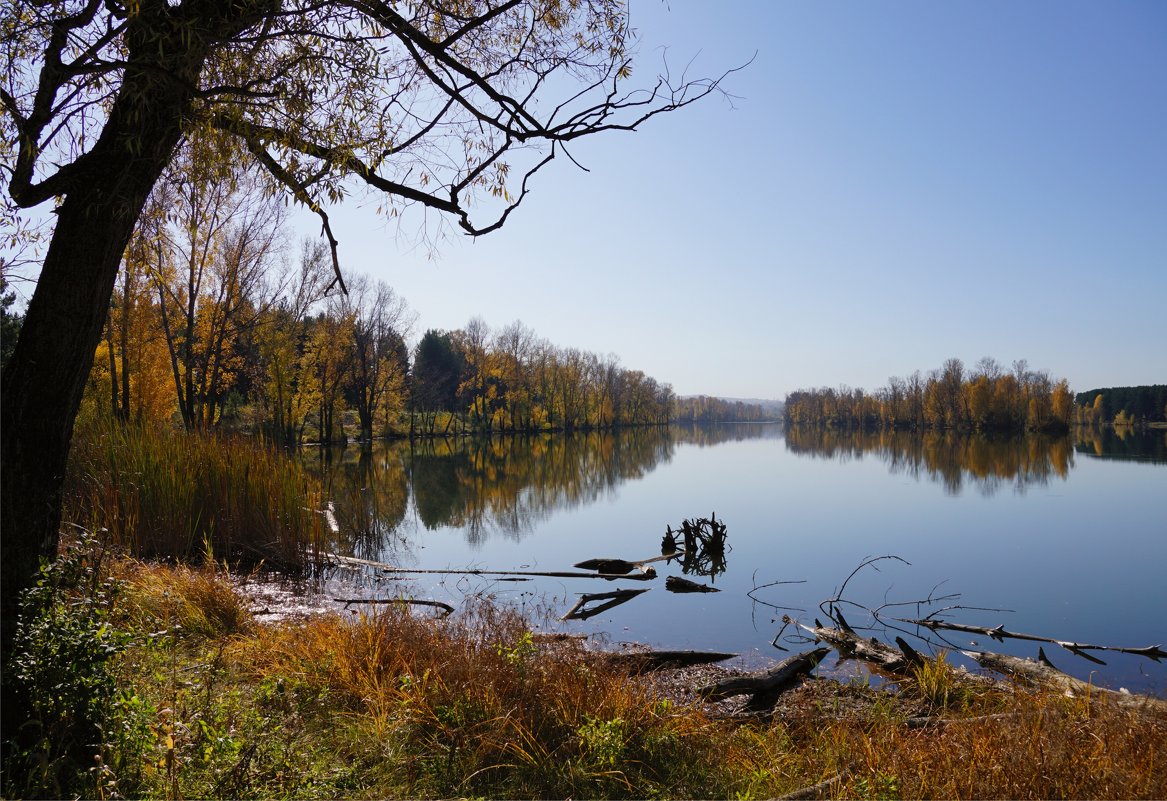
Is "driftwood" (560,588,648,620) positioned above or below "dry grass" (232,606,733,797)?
below

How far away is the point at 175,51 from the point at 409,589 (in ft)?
26.7

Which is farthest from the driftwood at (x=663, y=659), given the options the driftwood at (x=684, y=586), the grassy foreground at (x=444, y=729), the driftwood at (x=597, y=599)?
the driftwood at (x=684, y=586)

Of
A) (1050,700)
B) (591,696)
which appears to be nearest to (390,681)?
(591,696)

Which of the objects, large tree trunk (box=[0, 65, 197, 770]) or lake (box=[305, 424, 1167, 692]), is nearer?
large tree trunk (box=[0, 65, 197, 770])

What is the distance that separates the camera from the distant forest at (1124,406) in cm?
10881

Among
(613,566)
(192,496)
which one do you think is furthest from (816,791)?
(192,496)

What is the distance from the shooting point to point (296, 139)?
4270 millimetres

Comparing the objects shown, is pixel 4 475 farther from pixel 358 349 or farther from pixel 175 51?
pixel 358 349

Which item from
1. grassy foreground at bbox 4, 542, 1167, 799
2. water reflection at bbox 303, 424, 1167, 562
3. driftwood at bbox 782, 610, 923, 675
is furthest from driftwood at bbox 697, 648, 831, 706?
water reflection at bbox 303, 424, 1167, 562

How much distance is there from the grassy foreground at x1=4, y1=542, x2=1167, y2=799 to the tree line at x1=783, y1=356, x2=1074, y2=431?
96.5 meters

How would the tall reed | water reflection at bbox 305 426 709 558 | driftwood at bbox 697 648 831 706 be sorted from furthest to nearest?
water reflection at bbox 305 426 709 558 → the tall reed → driftwood at bbox 697 648 831 706

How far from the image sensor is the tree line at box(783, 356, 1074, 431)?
288 feet

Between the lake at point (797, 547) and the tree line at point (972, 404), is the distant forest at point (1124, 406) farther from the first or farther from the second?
the lake at point (797, 547)

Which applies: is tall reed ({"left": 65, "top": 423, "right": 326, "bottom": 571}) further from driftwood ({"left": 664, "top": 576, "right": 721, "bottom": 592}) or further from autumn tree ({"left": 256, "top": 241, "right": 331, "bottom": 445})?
autumn tree ({"left": 256, "top": 241, "right": 331, "bottom": 445})
